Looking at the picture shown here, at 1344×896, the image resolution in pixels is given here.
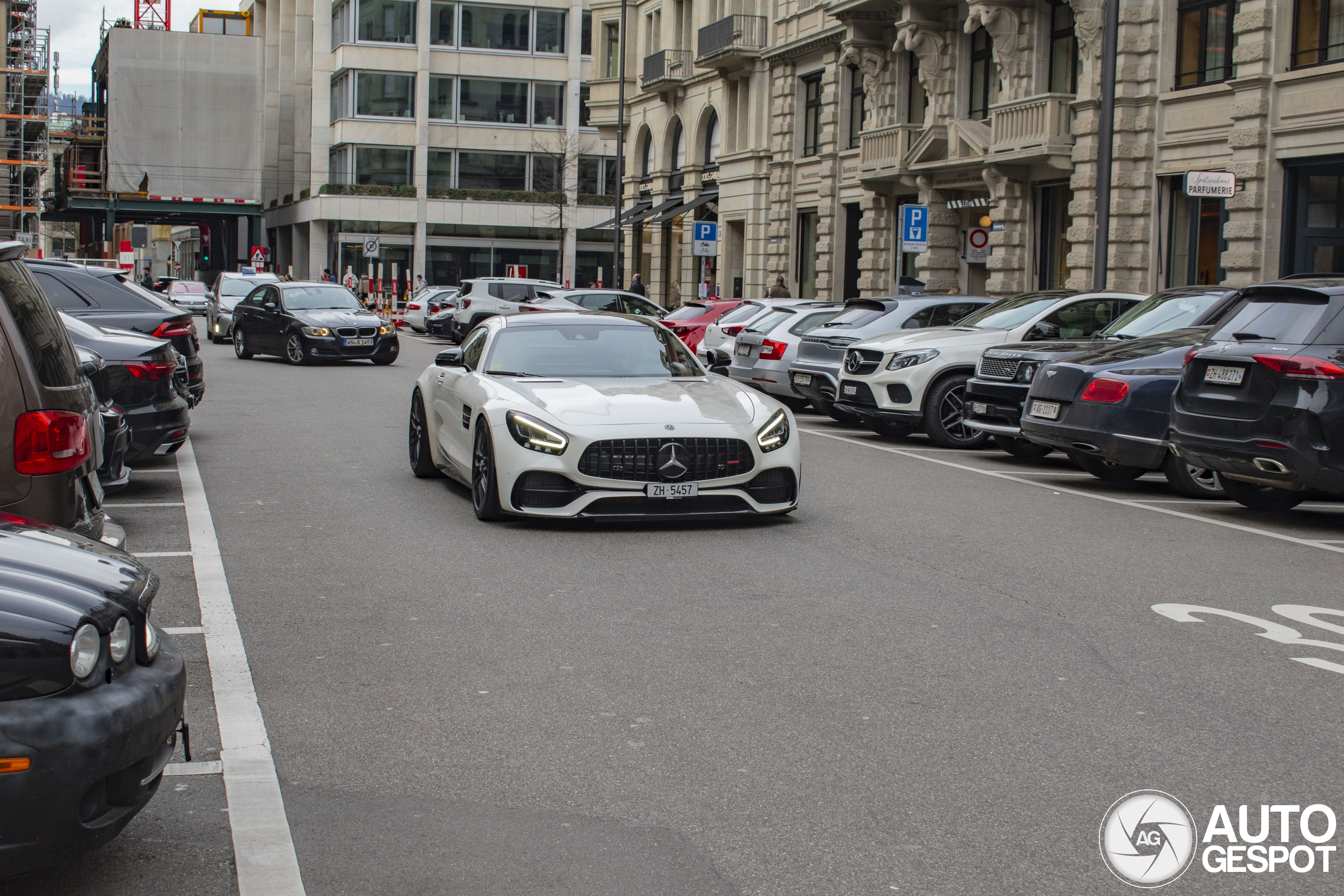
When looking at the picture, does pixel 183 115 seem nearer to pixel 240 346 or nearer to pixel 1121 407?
pixel 240 346

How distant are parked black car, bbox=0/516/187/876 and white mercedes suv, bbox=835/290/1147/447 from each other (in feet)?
41.9

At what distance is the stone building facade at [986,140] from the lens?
23.6 metres

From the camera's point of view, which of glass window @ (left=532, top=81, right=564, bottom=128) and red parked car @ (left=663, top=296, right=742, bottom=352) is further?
glass window @ (left=532, top=81, right=564, bottom=128)

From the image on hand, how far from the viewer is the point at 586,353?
10773mm

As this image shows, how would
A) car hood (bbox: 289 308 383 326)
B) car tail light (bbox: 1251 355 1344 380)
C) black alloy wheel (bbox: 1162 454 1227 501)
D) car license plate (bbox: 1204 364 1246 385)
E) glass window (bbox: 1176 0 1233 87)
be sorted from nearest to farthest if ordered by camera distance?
car tail light (bbox: 1251 355 1344 380)
car license plate (bbox: 1204 364 1246 385)
black alloy wheel (bbox: 1162 454 1227 501)
glass window (bbox: 1176 0 1233 87)
car hood (bbox: 289 308 383 326)

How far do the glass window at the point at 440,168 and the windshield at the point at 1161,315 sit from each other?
58.6 meters

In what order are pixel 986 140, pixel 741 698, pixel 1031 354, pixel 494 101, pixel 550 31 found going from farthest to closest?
pixel 550 31
pixel 494 101
pixel 986 140
pixel 1031 354
pixel 741 698

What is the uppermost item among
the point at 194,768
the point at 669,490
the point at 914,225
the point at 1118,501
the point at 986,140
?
the point at 986,140

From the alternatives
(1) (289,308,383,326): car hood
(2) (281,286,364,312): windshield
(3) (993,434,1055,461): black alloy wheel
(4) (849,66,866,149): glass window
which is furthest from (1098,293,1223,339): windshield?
(4) (849,66,866,149): glass window

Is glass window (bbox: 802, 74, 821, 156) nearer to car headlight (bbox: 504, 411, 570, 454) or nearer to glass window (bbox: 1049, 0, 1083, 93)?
glass window (bbox: 1049, 0, 1083, 93)

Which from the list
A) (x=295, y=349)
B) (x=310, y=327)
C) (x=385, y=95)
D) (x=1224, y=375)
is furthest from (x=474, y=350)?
(x=385, y=95)

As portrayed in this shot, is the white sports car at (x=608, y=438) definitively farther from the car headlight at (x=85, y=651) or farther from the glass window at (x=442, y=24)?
the glass window at (x=442, y=24)

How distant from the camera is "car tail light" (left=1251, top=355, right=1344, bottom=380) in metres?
9.71

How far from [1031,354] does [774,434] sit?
5.13 metres
